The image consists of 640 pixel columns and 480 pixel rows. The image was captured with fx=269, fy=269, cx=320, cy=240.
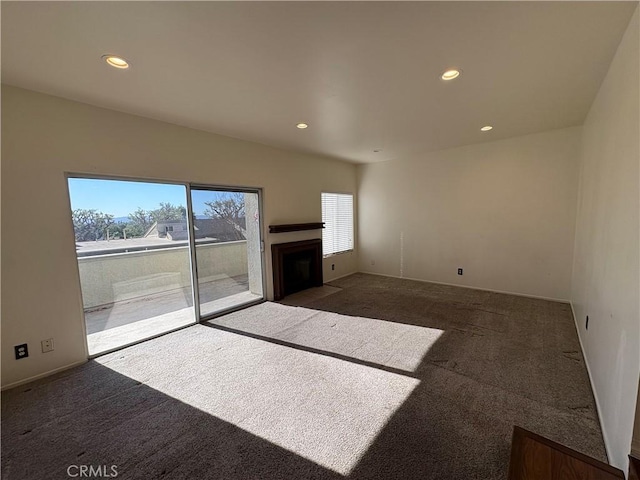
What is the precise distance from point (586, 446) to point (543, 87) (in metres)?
2.87

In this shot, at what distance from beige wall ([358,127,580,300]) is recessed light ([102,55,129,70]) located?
4.80 metres

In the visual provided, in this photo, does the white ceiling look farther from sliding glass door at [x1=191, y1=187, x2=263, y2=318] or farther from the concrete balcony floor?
the concrete balcony floor

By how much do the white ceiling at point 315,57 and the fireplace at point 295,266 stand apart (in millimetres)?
2210

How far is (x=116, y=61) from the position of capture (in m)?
1.94

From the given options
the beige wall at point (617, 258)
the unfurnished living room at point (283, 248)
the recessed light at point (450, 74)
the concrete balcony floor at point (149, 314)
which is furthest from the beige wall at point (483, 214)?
the concrete balcony floor at point (149, 314)

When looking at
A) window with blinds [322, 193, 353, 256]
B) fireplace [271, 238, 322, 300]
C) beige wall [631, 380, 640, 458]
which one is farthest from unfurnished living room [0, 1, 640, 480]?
window with blinds [322, 193, 353, 256]

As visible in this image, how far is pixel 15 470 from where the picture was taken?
60.8 inches

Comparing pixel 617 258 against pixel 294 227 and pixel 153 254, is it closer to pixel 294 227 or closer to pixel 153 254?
pixel 294 227

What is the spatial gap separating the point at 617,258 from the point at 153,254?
415 cm

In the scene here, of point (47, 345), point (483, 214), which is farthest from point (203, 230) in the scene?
point (483, 214)

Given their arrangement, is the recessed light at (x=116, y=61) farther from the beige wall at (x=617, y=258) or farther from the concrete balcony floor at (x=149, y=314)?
the beige wall at (x=617, y=258)

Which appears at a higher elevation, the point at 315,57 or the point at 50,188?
the point at 315,57

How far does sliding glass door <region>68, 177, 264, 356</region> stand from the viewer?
280cm

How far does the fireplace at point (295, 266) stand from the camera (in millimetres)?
4598
